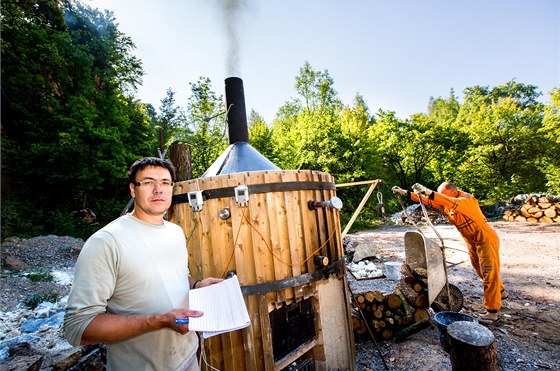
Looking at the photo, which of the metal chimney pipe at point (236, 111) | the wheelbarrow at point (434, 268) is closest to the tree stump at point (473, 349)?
the wheelbarrow at point (434, 268)

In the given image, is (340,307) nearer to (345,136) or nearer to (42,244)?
(42,244)

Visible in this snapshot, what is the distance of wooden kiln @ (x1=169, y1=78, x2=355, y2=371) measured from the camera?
2619 mm

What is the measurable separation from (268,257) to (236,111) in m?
2.99

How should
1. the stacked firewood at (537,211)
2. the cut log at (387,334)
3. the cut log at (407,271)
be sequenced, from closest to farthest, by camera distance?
1. the cut log at (387,334)
2. the cut log at (407,271)
3. the stacked firewood at (537,211)

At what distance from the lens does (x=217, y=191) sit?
8.86 feet

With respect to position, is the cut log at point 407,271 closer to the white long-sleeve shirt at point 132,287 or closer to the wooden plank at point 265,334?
the wooden plank at point 265,334

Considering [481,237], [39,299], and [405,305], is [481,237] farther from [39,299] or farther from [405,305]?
[39,299]

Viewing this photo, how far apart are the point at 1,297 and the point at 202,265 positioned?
21.3 ft

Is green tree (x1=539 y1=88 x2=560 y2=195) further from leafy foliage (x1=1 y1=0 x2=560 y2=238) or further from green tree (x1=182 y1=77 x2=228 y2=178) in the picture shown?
green tree (x1=182 y1=77 x2=228 y2=178)

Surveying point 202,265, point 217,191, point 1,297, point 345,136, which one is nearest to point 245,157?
point 217,191

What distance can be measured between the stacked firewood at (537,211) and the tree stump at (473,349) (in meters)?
15.0

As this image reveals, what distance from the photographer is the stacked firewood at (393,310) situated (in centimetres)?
416

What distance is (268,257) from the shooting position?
272 centimetres

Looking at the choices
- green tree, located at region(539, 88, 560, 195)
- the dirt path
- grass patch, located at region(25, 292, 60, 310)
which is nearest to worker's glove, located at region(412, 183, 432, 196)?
the dirt path
